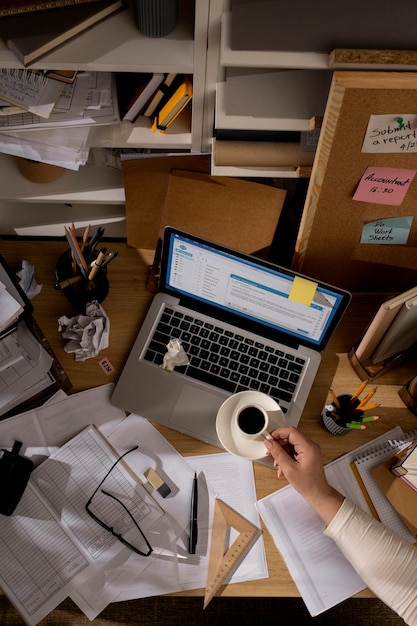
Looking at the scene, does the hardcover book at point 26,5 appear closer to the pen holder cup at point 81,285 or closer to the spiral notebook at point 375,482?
the pen holder cup at point 81,285

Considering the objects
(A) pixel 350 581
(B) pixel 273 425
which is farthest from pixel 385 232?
(A) pixel 350 581

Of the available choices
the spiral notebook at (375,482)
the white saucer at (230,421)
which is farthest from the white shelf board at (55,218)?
the spiral notebook at (375,482)

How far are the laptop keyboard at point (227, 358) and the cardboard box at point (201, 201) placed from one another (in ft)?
0.76

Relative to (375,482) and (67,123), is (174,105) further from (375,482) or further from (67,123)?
(375,482)

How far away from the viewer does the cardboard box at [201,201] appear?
4.44 feet

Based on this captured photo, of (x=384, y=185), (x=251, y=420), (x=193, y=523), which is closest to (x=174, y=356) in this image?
(x=251, y=420)

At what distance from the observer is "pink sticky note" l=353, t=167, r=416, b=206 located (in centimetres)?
106

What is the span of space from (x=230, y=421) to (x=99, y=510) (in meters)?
0.36

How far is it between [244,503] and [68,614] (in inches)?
37.6

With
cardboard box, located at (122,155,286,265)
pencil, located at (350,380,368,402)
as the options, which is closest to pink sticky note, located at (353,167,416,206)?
cardboard box, located at (122,155,286,265)

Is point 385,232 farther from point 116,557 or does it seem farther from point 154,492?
point 116,557

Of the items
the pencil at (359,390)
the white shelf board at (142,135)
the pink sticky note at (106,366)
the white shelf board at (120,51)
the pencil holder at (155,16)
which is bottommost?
the pink sticky note at (106,366)

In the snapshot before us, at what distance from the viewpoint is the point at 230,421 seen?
4.06 ft

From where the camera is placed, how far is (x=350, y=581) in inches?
49.5
